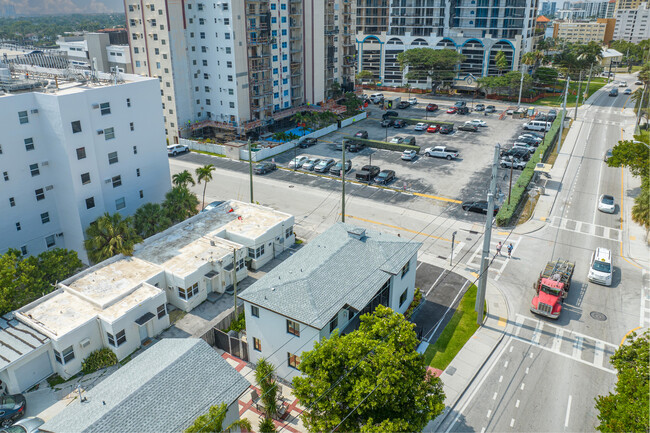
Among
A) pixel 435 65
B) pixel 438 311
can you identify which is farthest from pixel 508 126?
pixel 438 311

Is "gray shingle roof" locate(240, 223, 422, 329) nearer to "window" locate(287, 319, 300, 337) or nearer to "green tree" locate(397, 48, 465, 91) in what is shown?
"window" locate(287, 319, 300, 337)

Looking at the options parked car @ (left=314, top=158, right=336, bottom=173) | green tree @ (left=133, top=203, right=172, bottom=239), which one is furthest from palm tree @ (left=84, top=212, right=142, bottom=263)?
parked car @ (left=314, top=158, right=336, bottom=173)

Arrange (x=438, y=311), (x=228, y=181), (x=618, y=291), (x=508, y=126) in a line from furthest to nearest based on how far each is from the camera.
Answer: (x=508, y=126), (x=228, y=181), (x=618, y=291), (x=438, y=311)

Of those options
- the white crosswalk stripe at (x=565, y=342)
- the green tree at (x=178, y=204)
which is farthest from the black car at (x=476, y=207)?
the green tree at (x=178, y=204)

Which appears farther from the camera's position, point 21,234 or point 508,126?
point 508,126

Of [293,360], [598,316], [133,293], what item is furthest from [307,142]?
[293,360]

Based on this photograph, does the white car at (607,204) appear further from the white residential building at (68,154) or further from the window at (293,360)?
the white residential building at (68,154)

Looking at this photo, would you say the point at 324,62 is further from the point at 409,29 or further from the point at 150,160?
the point at 150,160

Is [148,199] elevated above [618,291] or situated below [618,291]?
above
